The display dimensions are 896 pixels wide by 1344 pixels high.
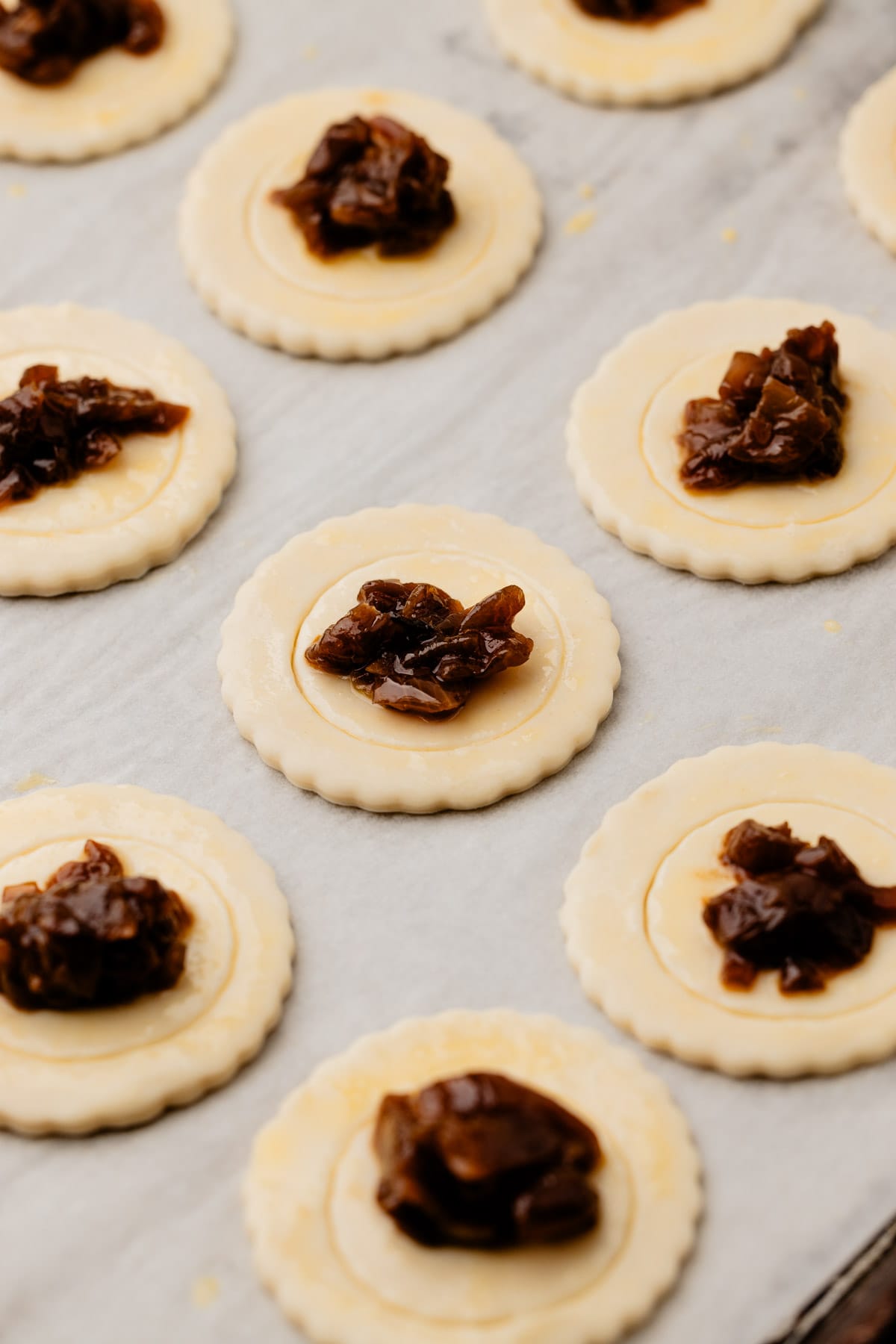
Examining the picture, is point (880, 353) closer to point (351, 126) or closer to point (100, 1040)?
point (351, 126)

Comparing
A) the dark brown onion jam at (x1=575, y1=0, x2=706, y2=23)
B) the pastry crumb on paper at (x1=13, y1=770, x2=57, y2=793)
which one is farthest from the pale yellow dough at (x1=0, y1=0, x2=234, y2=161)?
the pastry crumb on paper at (x1=13, y1=770, x2=57, y2=793)

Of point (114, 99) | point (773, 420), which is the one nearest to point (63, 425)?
point (114, 99)

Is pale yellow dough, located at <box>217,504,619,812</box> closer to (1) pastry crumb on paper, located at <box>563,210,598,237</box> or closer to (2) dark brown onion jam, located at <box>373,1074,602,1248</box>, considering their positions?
(2) dark brown onion jam, located at <box>373,1074,602,1248</box>

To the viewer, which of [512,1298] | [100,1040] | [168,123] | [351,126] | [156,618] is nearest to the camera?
[512,1298]

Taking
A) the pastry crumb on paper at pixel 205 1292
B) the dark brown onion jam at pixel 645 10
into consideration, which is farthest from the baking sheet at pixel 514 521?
the dark brown onion jam at pixel 645 10

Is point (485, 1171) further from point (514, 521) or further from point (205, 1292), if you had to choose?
point (514, 521)

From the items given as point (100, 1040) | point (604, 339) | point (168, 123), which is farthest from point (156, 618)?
point (168, 123)

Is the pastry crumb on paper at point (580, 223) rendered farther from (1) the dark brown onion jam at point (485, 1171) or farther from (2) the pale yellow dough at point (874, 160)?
(1) the dark brown onion jam at point (485, 1171)
